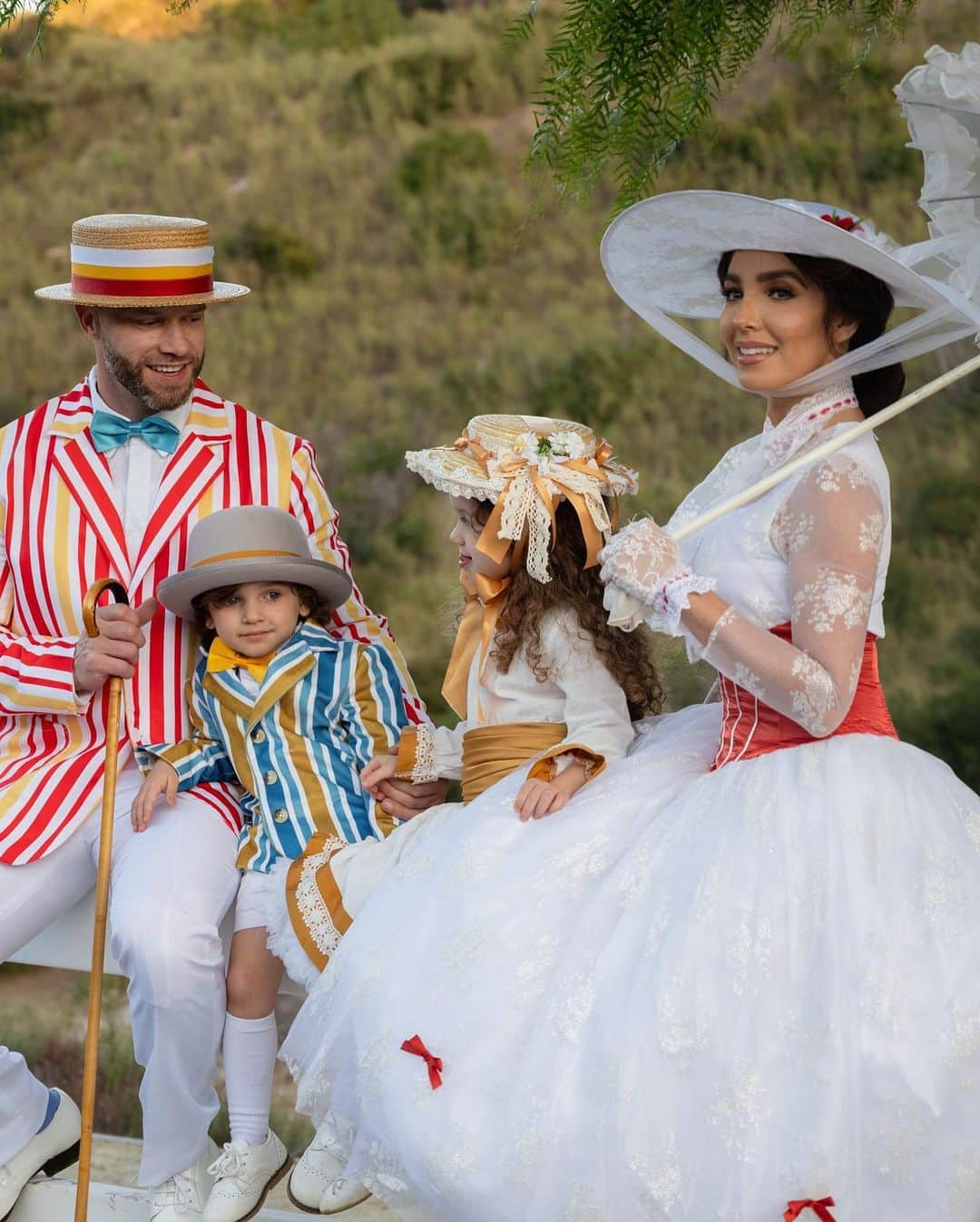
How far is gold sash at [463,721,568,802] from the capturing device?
289 centimetres

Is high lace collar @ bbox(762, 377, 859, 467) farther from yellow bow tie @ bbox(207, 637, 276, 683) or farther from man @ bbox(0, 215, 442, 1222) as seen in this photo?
yellow bow tie @ bbox(207, 637, 276, 683)

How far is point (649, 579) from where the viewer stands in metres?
2.49

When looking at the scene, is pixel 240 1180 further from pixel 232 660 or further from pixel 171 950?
pixel 232 660

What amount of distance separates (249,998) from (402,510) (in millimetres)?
5253

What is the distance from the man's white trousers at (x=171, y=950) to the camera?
110 inches

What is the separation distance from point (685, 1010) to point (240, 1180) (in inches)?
39.6

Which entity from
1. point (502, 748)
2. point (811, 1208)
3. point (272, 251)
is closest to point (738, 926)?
point (811, 1208)

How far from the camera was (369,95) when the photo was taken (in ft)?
29.3

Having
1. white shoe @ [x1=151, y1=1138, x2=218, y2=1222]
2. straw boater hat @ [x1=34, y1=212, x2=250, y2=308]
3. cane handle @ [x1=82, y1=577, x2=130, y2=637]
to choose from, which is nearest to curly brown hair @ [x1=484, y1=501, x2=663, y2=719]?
cane handle @ [x1=82, y1=577, x2=130, y2=637]

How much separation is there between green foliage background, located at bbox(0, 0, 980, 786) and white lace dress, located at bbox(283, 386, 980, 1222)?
4.53m

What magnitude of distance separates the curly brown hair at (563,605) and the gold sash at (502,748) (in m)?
0.09

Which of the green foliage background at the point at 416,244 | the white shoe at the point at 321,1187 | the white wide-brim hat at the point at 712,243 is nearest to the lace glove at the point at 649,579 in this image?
the white wide-brim hat at the point at 712,243

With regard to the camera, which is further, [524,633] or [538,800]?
[524,633]

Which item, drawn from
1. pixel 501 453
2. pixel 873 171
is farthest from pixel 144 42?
pixel 501 453
